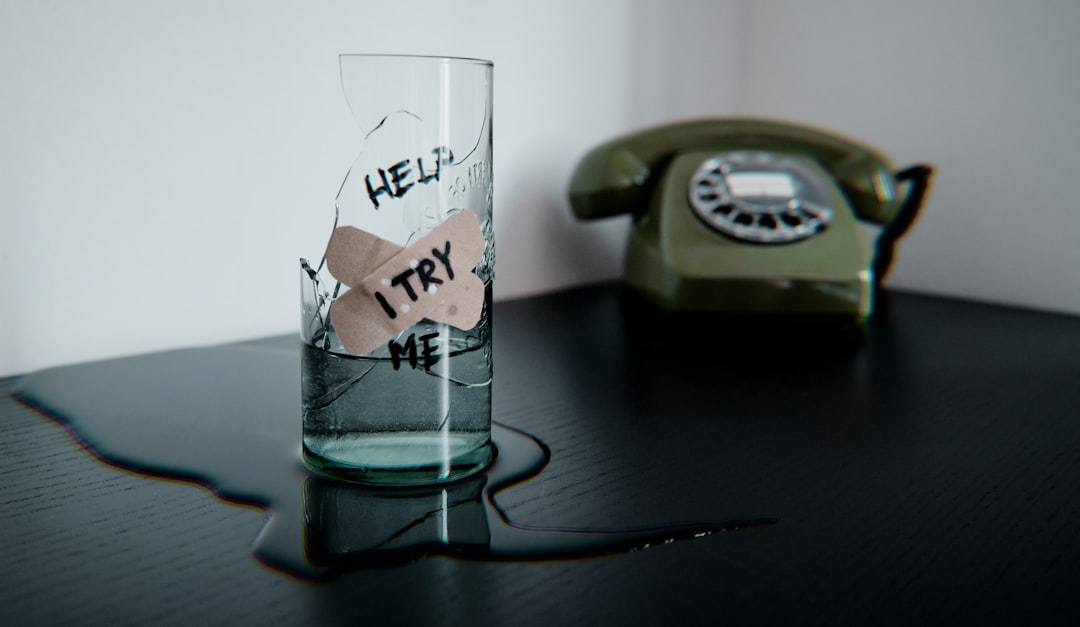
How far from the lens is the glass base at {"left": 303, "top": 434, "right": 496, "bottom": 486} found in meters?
0.49

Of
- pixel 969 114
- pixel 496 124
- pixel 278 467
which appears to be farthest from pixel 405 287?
pixel 969 114

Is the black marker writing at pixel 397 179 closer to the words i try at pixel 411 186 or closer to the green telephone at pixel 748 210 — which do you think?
the words i try at pixel 411 186

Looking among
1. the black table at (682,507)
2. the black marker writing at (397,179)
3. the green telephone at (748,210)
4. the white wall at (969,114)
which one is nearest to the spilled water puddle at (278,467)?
the black table at (682,507)

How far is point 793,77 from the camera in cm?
127

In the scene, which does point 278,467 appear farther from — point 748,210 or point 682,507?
point 748,210

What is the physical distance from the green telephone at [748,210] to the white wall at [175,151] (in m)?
0.16

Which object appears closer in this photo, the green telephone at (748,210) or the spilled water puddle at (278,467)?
the spilled water puddle at (278,467)

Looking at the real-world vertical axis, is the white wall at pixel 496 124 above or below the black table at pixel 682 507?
above

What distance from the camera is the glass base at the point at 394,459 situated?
0.49m

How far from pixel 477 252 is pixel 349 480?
0.14 metres

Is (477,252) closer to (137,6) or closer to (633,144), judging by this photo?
(137,6)

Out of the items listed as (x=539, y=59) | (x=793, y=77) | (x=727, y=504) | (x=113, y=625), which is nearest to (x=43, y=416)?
(x=113, y=625)

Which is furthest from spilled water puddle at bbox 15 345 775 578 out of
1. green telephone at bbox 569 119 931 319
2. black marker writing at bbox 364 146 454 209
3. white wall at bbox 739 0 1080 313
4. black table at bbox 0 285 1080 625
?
white wall at bbox 739 0 1080 313

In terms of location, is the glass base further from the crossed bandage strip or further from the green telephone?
the green telephone
